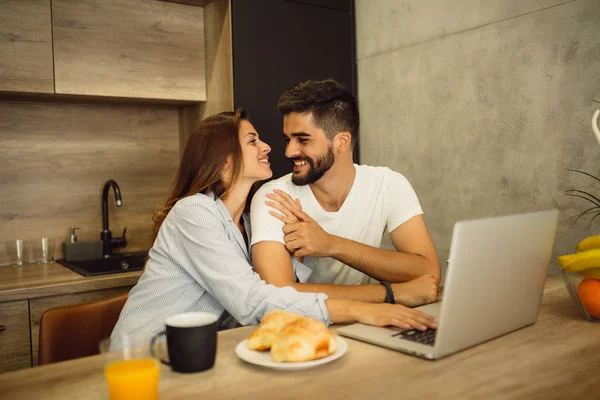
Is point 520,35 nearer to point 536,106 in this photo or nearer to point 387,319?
point 536,106

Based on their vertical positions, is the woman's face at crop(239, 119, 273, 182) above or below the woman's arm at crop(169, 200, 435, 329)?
above

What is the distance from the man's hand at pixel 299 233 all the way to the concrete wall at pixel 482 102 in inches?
41.7

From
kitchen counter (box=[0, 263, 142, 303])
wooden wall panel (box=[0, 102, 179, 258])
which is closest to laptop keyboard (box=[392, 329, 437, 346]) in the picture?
kitchen counter (box=[0, 263, 142, 303])

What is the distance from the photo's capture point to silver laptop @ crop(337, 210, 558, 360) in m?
0.96

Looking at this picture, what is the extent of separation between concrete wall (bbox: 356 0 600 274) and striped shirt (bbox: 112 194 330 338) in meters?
1.32

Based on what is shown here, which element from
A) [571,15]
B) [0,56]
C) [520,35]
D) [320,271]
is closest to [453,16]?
[520,35]

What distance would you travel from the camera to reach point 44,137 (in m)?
2.75

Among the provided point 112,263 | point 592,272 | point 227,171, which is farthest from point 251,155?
point 112,263

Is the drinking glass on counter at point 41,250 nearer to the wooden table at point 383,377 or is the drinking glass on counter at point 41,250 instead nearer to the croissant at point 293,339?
the wooden table at point 383,377

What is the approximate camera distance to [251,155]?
1.82 m

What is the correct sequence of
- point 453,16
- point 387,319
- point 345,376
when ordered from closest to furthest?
1. point 345,376
2. point 387,319
3. point 453,16

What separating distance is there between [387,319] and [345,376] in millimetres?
309

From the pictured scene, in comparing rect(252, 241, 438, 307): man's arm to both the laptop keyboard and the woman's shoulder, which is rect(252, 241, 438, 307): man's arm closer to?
the woman's shoulder

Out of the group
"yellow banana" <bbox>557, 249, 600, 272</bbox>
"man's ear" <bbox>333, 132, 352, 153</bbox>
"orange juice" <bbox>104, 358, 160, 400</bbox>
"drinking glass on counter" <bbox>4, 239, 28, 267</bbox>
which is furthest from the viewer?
"drinking glass on counter" <bbox>4, 239, 28, 267</bbox>
